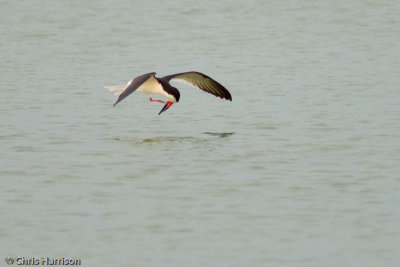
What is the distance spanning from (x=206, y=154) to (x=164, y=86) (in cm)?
227

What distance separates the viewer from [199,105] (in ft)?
58.4

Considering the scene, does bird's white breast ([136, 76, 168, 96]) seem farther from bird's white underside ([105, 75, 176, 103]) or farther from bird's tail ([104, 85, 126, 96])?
bird's tail ([104, 85, 126, 96])

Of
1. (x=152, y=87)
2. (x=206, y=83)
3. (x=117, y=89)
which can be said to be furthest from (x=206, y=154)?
(x=206, y=83)

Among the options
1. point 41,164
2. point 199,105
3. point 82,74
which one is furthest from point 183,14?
point 41,164

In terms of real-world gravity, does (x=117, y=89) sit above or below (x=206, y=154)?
above

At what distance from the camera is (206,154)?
13.4 metres

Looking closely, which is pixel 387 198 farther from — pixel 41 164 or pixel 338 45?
pixel 338 45

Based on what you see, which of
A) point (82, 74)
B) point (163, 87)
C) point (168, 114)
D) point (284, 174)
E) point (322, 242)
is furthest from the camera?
point (82, 74)

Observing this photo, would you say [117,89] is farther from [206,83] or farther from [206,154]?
[206,154]

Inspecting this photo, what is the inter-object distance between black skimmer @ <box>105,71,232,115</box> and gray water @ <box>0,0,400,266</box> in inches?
19.1

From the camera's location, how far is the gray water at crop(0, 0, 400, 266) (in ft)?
30.7

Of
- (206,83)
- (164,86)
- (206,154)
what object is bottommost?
(206,154)

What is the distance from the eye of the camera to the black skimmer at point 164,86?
14523 mm

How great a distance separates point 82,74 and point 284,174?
10.3 metres
